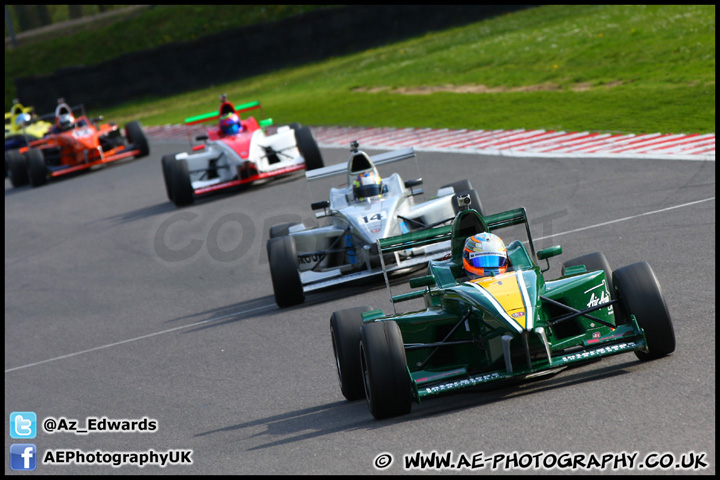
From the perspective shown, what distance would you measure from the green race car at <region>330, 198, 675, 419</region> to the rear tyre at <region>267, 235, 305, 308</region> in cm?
375

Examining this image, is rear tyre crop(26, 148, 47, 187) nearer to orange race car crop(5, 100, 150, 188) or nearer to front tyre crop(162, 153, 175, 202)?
orange race car crop(5, 100, 150, 188)

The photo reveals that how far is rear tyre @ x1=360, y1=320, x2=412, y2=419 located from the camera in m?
7.37

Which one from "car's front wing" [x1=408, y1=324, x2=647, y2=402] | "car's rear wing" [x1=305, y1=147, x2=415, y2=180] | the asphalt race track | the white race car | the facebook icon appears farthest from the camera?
"car's rear wing" [x1=305, y1=147, x2=415, y2=180]

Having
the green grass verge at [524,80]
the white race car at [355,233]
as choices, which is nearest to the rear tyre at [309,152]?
the green grass verge at [524,80]

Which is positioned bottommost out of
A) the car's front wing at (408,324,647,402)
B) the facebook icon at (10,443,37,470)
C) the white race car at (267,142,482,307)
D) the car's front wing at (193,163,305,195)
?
the car's front wing at (193,163,305,195)

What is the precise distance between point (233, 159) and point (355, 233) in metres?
8.48

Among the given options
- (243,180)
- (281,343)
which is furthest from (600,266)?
(243,180)

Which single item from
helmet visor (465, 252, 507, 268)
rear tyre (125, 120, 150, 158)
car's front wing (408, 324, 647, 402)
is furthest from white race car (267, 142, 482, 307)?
rear tyre (125, 120, 150, 158)

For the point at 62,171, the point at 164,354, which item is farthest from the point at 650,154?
the point at 62,171

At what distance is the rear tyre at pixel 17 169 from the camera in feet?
91.2

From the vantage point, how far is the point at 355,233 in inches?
497

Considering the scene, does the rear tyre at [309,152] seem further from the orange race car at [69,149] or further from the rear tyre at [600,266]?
the rear tyre at [600,266]

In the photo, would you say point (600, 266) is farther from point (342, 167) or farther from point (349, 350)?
point (342, 167)

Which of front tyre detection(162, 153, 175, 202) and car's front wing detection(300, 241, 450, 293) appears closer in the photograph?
car's front wing detection(300, 241, 450, 293)
